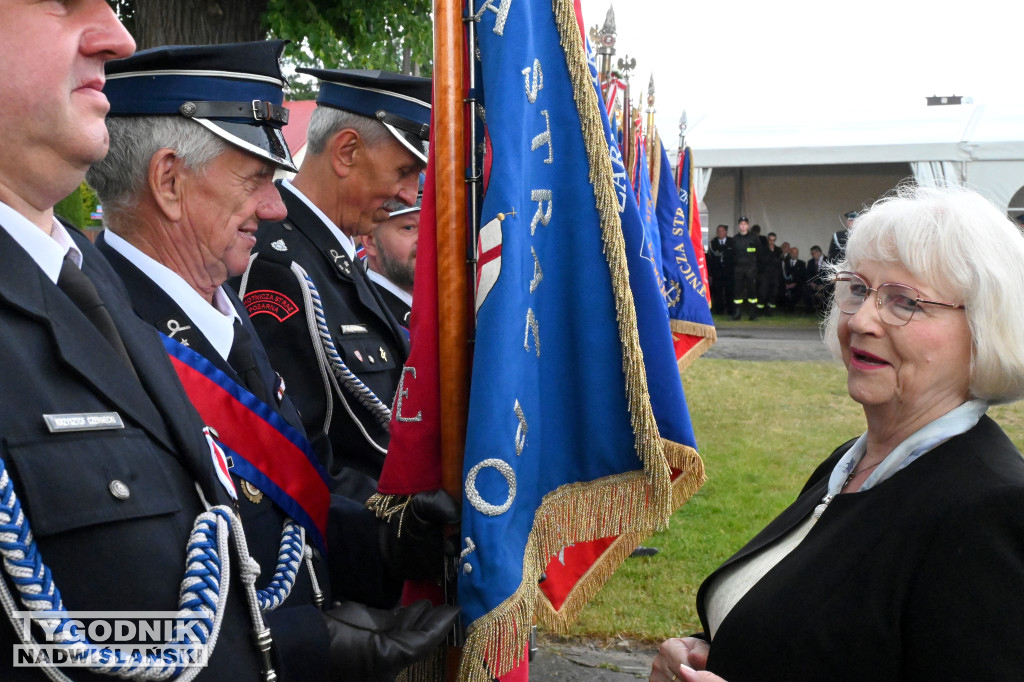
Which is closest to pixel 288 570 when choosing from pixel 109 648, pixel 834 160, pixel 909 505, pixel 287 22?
pixel 109 648

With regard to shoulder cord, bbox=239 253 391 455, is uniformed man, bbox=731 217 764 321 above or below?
below

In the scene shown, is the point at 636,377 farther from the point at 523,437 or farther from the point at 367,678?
the point at 367,678

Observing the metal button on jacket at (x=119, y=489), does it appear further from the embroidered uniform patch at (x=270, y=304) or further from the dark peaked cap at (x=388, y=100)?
the dark peaked cap at (x=388, y=100)

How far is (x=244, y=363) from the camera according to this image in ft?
7.17

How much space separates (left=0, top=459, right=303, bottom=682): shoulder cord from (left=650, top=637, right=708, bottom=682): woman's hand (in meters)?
1.00

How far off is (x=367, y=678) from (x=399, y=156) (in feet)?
5.98

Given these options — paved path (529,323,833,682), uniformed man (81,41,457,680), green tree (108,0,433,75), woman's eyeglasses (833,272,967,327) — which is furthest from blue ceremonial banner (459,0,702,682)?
green tree (108,0,433,75)

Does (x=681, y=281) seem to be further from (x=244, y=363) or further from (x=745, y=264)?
(x=745, y=264)

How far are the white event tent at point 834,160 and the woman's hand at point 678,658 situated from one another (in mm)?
13473

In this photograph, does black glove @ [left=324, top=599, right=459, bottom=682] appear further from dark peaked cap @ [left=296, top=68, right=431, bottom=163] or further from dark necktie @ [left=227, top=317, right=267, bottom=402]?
dark peaked cap @ [left=296, top=68, right=431, bottom=163]

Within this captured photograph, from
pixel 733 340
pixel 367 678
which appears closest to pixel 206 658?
pixel 367 678

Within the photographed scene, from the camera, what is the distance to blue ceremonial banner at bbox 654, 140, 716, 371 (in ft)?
24.3

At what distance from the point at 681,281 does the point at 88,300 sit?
20.9 ft

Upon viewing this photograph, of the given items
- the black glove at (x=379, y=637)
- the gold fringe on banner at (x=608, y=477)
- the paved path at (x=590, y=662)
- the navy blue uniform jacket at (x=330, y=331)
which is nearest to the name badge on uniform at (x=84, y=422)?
the black glove at (x=379, y=637)
